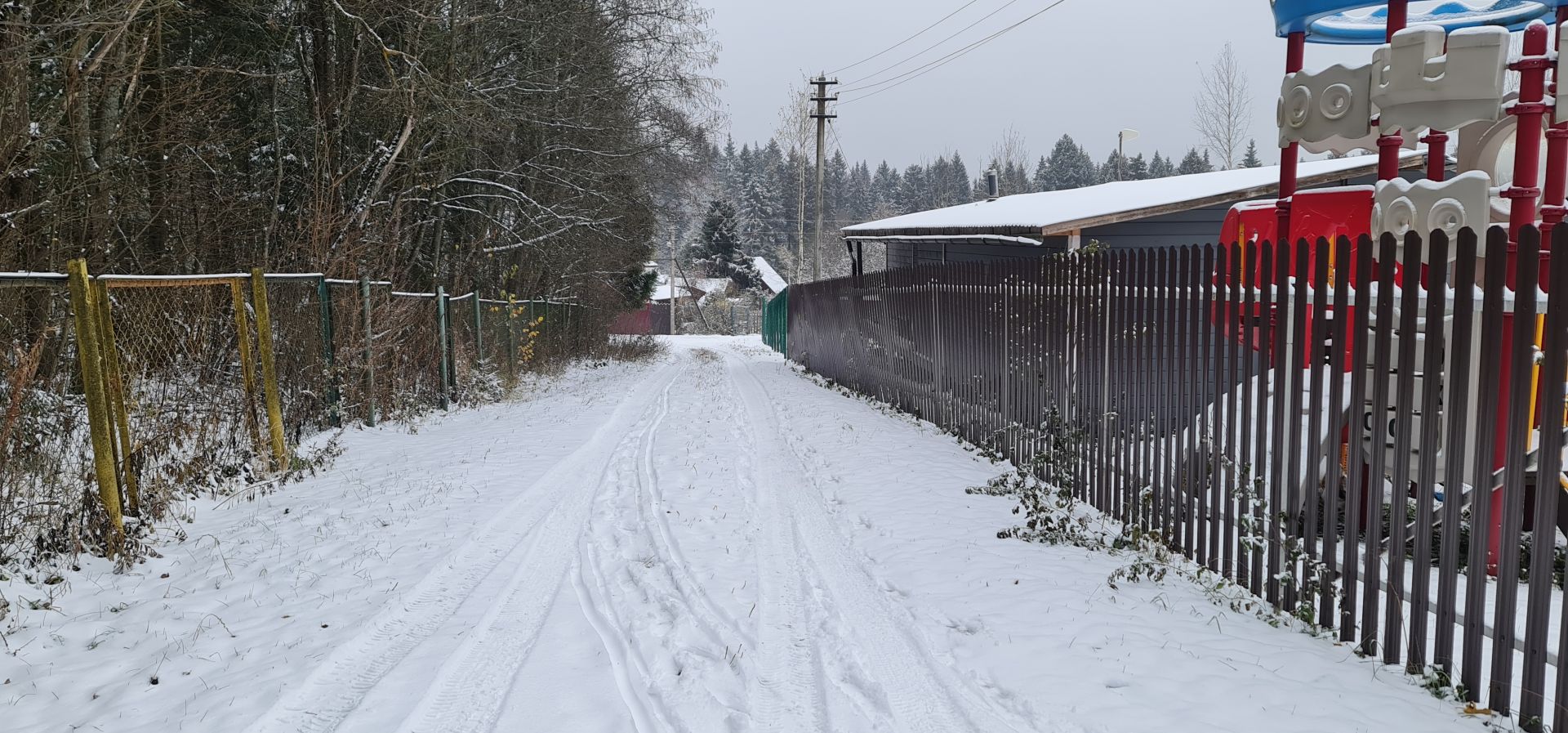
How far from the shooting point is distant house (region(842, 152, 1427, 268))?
13.3m

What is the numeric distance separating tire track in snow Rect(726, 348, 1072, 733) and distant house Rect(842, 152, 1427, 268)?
6.59m

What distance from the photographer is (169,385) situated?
21.2ft

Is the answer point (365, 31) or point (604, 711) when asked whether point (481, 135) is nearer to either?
point (365, 31)

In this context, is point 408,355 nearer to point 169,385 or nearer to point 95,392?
point 169,385

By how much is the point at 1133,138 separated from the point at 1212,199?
1239cm

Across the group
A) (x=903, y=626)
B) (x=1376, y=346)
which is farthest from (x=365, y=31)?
(x=1376, y=346)

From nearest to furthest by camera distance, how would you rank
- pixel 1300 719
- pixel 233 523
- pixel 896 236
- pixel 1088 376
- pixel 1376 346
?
pixel 1300 719, pixel 1376 346, pixel 233 523, pixel 1088 376, pixel 896 236

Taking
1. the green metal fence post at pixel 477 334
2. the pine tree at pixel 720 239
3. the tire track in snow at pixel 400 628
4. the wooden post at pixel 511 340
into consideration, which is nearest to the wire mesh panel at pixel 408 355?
the green metal fence post at pixel 477 334

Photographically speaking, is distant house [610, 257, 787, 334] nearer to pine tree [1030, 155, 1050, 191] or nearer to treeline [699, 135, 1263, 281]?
treeline [699, 135, 1263, 281]

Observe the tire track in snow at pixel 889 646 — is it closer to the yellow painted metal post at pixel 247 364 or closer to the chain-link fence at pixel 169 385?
the chain-link fence at pixel 169 385

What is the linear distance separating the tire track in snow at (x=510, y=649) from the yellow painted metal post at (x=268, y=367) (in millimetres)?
3022

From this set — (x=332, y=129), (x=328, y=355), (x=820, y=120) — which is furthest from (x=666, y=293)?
(x=328, y=355)

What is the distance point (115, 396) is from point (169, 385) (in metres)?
1.22

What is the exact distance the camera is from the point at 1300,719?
10.2 feet
